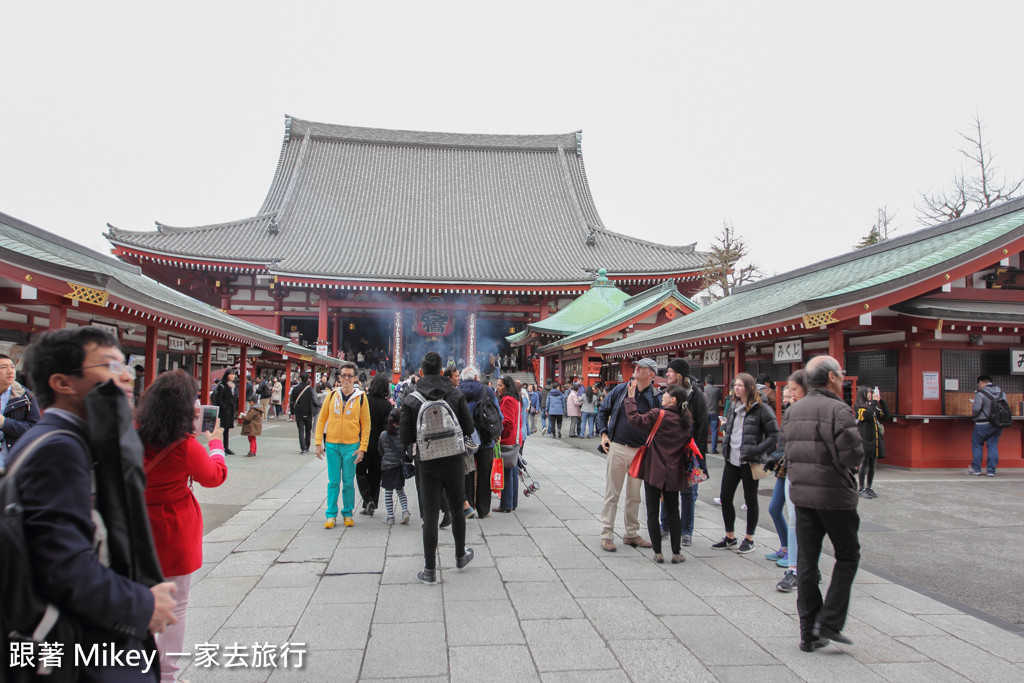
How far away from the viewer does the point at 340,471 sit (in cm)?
574

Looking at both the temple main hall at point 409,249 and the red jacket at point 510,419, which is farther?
the temple main hall at point 409,249

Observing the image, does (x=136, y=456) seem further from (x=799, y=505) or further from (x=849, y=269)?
(x=849, y=269)

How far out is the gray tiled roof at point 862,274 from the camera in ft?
28.2

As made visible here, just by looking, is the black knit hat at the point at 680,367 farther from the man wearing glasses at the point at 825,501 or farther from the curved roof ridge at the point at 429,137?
the curved roof ridge at the point at 429,137

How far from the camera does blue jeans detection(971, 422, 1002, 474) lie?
343 inches

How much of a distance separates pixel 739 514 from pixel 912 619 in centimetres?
291

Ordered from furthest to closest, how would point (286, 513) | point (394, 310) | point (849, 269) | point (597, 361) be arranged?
point (394, 310) → point (597, 361) → point (849, 269) → point (286, 513)

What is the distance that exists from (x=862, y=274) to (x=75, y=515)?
38.1ft

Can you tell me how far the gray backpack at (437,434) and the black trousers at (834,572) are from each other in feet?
7.37

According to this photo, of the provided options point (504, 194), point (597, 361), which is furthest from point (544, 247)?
point (597, 361)

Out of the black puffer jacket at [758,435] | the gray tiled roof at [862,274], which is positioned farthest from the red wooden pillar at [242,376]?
the black puffer jacket at [758,435]

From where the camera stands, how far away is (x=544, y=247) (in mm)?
27922

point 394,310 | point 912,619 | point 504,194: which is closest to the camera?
point 912,619

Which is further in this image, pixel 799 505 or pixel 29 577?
pixel 799 505
